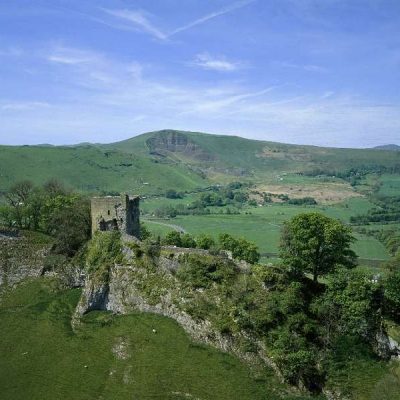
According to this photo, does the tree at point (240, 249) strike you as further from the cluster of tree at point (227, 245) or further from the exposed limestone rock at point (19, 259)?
the exposed limestone rock at point (19, 259)

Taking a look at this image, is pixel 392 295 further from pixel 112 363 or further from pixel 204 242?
pixel 204 242

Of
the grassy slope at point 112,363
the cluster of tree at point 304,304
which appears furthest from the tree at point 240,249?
the grassy slope at point 112,363

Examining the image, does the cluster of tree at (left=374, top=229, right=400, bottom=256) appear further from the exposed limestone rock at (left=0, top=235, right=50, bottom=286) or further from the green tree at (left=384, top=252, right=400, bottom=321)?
the exposed limestone rock at (left=0, top=235, right=50, bottom=286)

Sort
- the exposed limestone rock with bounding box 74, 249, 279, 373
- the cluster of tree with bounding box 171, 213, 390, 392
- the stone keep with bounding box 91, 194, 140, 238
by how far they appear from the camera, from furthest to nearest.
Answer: the stone keep with bounding box 91, 194, 140, 238 → the exposed limestone rock with bounding box 74, 249, 279, 373 → the cluster of tree with bounding box 171, 213, 390, 392

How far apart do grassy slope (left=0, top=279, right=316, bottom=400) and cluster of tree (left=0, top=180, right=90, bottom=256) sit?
12.2m

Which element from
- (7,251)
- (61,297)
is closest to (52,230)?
(7,251)

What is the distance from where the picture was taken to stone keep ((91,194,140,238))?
5897 cm

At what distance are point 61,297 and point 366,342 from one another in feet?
112

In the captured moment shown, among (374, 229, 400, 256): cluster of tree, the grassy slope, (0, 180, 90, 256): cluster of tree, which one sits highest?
(0, 180, 90, 256): cluster of tree

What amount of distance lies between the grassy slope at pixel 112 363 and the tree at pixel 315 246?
14832 mm

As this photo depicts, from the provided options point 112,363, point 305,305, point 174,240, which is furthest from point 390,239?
point 112,363

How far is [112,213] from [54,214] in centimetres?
1448

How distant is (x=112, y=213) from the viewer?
194 ft

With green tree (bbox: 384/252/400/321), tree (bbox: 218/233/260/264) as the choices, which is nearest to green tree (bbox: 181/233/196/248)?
tree (bbox: 218/233/260/264)
